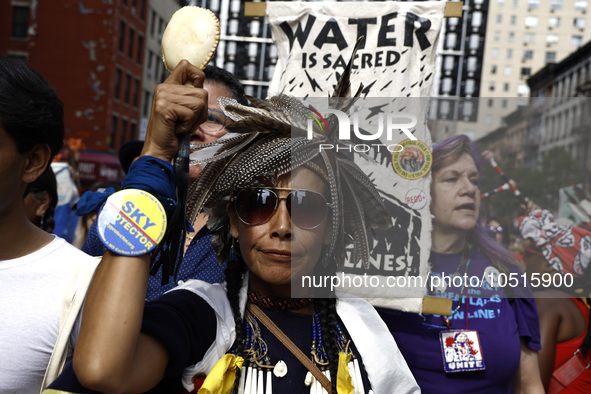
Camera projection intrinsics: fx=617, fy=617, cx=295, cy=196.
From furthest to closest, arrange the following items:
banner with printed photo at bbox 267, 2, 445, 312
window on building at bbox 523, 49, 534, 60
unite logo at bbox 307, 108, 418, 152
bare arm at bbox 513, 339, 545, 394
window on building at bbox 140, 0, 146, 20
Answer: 1. window on building at bbox 523, 49, 534, 60
2. window on building at bbox 140, 0, 146, 20
3. bare arm at bbox 513, 339, 545, 394
4. banner with printed photo at bbox 267, 2, 445, 312
5. unite logo at bbox 307, 108, 418, 152

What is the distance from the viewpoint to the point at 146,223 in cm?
154

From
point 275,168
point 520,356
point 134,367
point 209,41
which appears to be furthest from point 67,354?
point 520,356

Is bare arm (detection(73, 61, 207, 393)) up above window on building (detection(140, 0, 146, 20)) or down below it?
below

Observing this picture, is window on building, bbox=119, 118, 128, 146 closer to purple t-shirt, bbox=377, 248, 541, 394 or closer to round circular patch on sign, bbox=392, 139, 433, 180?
purple t-shirt, bbox=377, 248, 541, 394

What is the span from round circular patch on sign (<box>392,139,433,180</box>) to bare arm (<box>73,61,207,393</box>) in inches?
34.8

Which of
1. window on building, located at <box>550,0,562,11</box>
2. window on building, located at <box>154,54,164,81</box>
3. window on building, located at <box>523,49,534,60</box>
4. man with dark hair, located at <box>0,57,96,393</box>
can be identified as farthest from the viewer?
window on building, located at <box>523,49,534,60</box>

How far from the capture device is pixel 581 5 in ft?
339

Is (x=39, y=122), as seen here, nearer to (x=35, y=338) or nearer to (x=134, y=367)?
(x=35, y=338)

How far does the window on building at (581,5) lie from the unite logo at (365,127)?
376ft

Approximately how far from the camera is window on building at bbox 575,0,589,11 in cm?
10204

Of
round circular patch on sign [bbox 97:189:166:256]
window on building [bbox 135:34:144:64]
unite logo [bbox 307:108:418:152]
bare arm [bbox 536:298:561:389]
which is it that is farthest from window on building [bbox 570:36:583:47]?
round circular patch on sign [bbox 97:189:166:256]

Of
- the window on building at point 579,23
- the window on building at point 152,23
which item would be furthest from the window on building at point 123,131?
the window on building at point 579,23

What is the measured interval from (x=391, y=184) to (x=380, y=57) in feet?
2.79

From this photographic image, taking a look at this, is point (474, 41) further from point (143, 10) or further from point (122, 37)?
point (143, 10)
